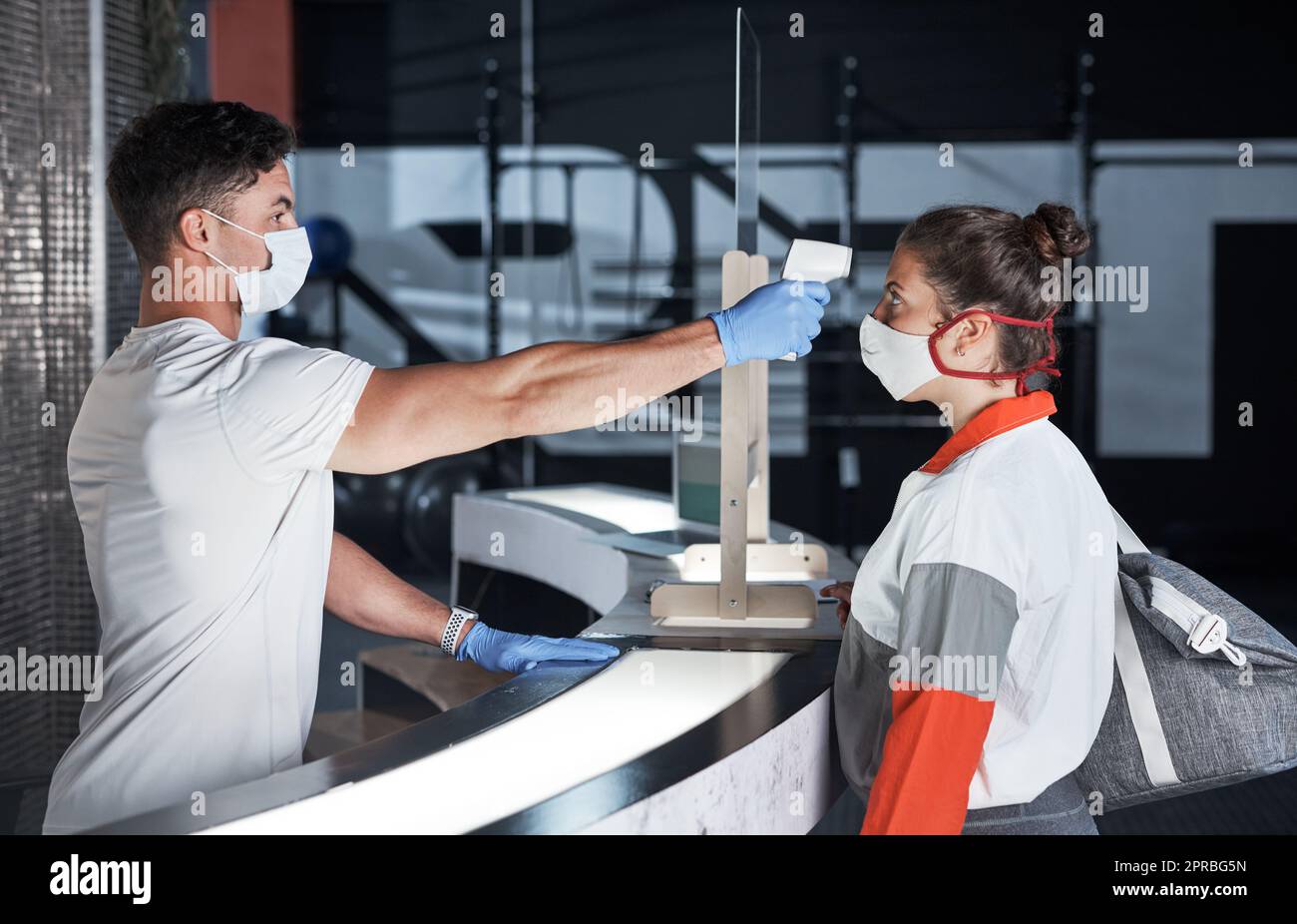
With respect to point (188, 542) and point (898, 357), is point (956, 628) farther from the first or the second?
point (188, 542)

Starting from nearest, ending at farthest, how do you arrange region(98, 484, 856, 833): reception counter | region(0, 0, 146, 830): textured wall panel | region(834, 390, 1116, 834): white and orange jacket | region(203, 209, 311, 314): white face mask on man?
region(98, 484, 856, 833): reception counter
region(834, 390, 1116, 834): white and orange jacket
region(203, 209, 311, 314): white face mask on man
region(0, 0, 146, 830): textured wall panel

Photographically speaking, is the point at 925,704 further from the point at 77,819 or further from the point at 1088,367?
the point at 1088,367

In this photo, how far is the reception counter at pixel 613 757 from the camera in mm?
1056

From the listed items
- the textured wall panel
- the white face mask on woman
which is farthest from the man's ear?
the textured wall panel

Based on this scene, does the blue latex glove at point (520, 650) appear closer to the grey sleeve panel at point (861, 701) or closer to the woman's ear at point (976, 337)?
the grey sleeve panel at point (861, 701)

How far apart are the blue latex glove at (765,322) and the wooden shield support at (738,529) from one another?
5.9 inches

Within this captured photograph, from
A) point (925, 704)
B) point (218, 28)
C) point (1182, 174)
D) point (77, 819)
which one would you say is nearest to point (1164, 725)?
point (925, 704)

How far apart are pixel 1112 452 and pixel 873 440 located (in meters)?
1.19

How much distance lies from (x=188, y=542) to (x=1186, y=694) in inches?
43.0

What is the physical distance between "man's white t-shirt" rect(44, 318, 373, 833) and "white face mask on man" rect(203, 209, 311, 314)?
0.44 feet

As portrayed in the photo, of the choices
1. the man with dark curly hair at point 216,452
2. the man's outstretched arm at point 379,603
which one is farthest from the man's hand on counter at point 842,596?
the man's outstretched arm at point 379,603

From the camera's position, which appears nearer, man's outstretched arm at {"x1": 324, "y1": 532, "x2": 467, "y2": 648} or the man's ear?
the man's ear

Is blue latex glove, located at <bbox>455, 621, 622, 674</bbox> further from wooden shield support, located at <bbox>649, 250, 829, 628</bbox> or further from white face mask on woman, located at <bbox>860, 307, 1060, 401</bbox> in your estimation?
white face mask on woman, located at <bbox>860, 307, 1060, 401</bbox>

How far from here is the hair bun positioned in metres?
1.39
